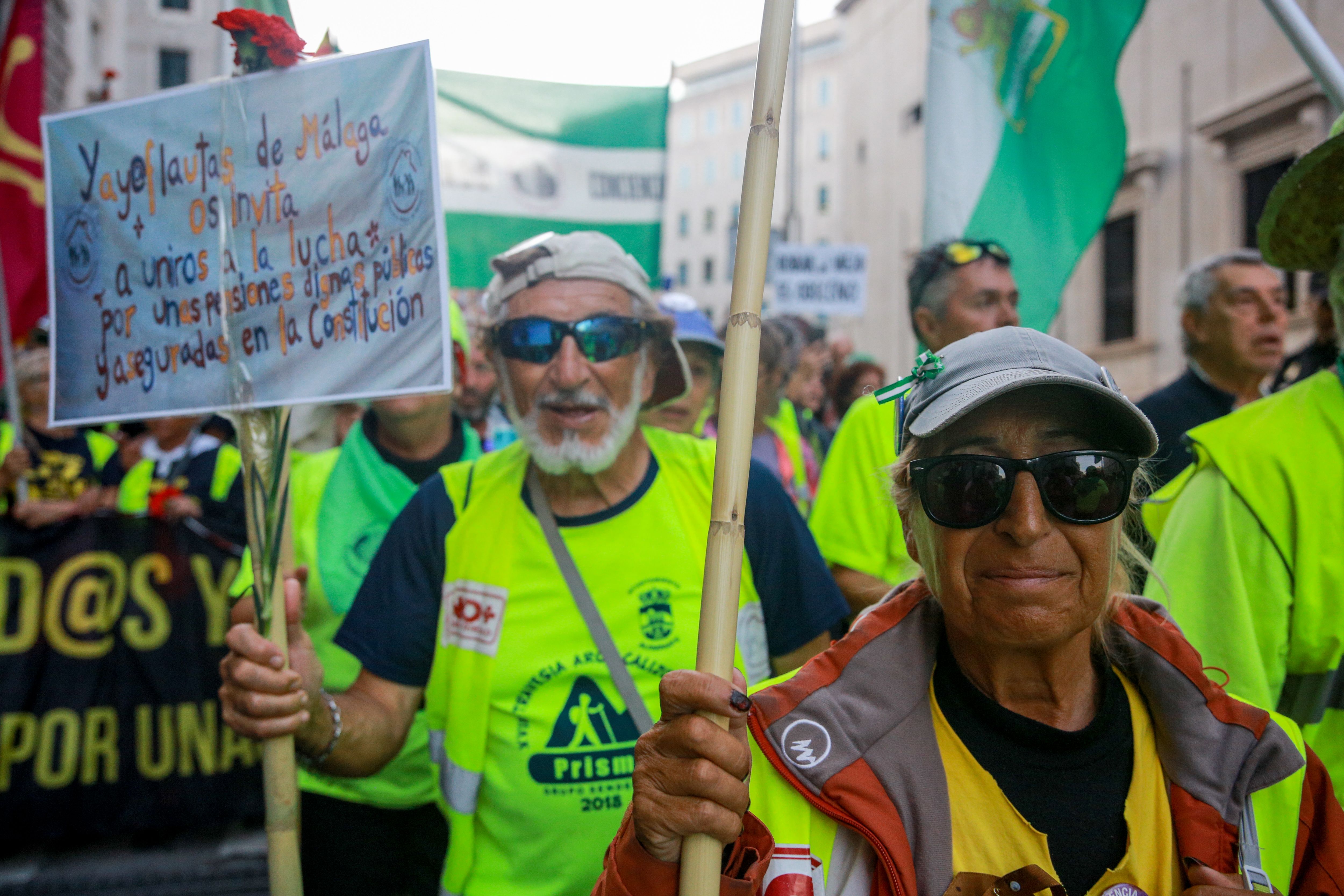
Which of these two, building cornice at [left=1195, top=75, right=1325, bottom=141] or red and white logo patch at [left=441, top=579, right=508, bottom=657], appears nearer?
red and white logo patch at [left=441, top=579, right=508, bottom=657]

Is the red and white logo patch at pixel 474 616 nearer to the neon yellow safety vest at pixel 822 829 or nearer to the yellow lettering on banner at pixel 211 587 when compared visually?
the neon yellow safety vest at pixel 822 829

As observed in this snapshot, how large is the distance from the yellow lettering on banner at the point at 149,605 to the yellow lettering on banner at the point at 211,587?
0.43ft

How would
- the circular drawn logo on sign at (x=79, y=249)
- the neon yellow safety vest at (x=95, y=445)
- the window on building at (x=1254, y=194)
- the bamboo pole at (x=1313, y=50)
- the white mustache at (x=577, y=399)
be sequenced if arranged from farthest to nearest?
the window on building at (x=1254, y=194), the neon yellow safety vest at (x=95, y=445), the white mustache at (x=577, y=399), the bamboo pole at (x=1313, y=50), the circular drawn logo on sign at (x=79, y=249)

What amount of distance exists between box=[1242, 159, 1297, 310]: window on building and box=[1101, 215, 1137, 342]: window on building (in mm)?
2439

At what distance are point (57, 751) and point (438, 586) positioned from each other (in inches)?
142

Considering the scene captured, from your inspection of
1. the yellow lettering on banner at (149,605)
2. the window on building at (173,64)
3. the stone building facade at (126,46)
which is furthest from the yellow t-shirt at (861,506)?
the window on building at (173,64)

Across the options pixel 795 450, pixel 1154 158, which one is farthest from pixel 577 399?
pixel 1154 158

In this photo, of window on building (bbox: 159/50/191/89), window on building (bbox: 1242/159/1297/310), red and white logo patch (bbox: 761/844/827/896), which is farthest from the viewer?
window on building (bbox: 159/50/191/89)

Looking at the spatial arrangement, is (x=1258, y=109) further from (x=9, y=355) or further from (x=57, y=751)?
(x=57, y=751)

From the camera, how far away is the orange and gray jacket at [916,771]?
1444mm

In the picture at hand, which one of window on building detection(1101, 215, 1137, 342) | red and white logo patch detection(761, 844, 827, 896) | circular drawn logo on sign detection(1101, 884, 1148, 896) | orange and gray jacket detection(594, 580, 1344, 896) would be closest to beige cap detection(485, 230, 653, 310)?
orange and gray jacket detection(594, 580, 1344, 896)

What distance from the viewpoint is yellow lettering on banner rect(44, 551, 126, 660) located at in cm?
505

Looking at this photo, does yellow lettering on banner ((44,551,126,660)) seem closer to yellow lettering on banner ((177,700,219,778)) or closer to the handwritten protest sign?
yellow lettering on banner ((177,700,219,778))

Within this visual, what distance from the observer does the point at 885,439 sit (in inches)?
129
